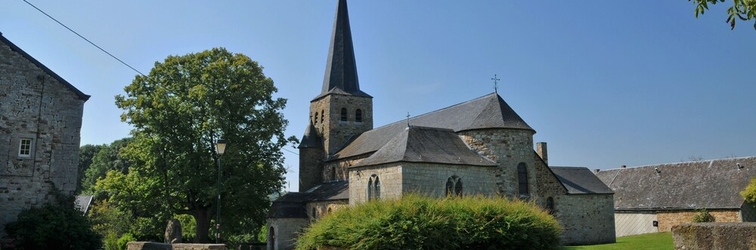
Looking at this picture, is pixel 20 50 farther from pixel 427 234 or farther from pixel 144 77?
pixel 427 234

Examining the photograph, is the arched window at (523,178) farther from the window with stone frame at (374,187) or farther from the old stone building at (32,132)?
the old stone building at (32,132)

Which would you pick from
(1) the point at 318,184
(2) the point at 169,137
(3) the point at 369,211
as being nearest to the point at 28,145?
(2) the point at 169,137

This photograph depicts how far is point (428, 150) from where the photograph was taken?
2600 cm

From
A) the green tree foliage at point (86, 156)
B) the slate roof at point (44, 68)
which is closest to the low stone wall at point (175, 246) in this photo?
the slate roof at point (44, 68)

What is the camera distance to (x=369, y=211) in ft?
45.4

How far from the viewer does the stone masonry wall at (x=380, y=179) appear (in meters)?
24.7

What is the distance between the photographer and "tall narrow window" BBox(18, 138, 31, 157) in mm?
20875

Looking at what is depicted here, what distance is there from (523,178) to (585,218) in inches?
261

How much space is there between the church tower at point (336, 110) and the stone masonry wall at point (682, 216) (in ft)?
67.7

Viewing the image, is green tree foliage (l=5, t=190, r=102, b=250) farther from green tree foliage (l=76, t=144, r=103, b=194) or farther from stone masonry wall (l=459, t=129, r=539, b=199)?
green tree foliage (l=76, t=144, r=103, b=194)

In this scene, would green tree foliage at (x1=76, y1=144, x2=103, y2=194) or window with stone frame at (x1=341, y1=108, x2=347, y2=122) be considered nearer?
window with stone frame at (x1=341, y1=108, x2=347, y2=122)

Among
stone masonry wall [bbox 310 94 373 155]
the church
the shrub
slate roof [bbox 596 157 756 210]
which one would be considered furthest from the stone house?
stone masonry wall [bbox 310 94 373 155]

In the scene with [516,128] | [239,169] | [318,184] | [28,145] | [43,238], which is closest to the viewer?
[43,238]

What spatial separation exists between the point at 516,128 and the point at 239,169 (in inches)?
554
